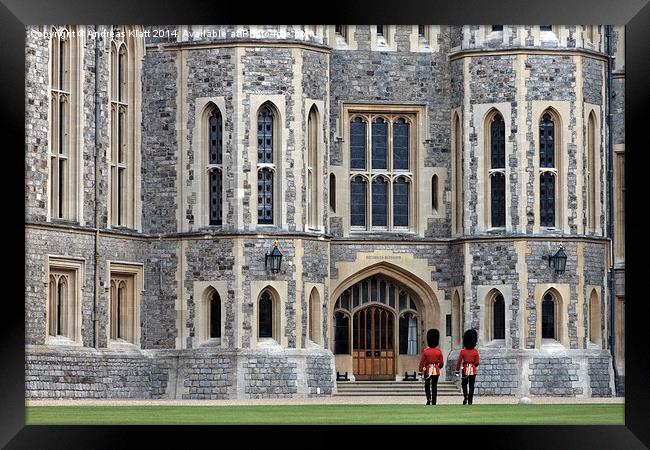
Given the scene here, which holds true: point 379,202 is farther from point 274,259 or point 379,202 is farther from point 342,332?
point 274,259

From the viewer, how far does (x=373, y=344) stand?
1829 inches

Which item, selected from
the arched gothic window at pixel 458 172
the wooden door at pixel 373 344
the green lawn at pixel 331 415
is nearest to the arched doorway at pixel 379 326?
the wooden door at pixel 373 344

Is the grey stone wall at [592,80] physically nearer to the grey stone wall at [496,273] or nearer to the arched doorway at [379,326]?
the grey stone wall at [496,273]

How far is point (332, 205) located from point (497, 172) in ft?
12.8

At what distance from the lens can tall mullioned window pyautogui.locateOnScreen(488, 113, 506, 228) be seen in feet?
147

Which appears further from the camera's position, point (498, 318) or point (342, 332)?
point (342, 332)

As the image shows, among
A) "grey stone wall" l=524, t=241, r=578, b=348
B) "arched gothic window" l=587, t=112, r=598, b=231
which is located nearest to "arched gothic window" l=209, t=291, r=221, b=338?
"grey stone wall" l=524, t=241, r=578, b=348

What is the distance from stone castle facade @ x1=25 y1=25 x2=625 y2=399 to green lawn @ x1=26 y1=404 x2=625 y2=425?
6916 mm

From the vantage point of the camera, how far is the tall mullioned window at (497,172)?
44.8 meters

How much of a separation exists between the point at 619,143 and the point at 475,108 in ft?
12.4

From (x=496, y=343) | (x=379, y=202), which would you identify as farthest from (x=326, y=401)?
(x=379, y=202)

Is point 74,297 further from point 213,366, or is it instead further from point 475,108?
point 475,108

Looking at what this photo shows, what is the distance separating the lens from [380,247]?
4591 cm

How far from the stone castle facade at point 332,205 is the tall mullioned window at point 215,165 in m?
0.05
